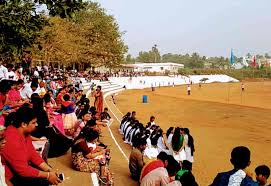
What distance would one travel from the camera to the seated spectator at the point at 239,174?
4.31 metres

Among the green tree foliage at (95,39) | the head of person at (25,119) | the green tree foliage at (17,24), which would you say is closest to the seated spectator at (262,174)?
the head of person at (25,119)

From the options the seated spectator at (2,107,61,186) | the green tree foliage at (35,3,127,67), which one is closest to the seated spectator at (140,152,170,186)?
the seated spectator at (2,107,61,186)

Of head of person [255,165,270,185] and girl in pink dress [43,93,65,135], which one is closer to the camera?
head of person [255,165,270,185]

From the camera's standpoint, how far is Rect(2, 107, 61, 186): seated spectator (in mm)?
4742

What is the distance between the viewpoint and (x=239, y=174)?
433 centimetres

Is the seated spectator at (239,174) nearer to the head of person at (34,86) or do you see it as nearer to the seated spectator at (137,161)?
the seated spectator at (137,161)

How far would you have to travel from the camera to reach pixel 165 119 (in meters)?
27.3

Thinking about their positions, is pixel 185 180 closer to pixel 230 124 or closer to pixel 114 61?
pixel 230 124

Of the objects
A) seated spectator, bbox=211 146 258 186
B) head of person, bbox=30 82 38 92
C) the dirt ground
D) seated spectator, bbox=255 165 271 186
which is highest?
head of person, bbox=30 82 38 92

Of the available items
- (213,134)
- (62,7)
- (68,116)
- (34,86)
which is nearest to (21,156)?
(62,7)

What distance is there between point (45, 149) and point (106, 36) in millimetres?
55230

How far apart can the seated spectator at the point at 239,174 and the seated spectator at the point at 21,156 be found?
1.97 meters

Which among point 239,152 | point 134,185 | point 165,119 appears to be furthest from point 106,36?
point 239,152

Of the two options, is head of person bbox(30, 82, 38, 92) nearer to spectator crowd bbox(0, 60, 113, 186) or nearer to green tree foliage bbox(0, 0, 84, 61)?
spectator crowd bbox(0, 60, 113, 186)
